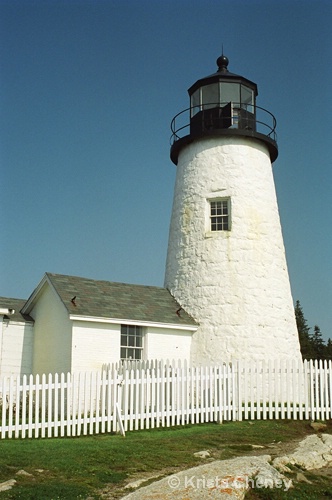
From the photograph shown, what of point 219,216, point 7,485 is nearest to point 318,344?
point 219,216

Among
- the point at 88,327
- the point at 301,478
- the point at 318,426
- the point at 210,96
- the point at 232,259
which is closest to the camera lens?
the point at 301,478

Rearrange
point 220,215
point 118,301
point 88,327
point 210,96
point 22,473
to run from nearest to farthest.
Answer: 1. point 22,473
2. point 88,327
3. point 118,301
4. point 220,215
5. point 210,96

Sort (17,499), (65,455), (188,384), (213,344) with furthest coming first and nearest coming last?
(213,344), (188,384), (65,455), (17,499)

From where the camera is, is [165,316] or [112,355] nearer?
[112,355]

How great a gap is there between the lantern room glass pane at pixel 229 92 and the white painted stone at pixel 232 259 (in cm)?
164

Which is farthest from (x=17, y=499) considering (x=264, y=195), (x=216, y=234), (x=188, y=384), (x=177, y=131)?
(x=177, y=131)

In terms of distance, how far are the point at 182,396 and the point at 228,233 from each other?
6.69m

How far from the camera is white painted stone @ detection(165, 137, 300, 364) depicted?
64.4 ft

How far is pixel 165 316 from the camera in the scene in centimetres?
1962

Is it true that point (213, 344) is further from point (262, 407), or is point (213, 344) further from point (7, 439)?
point (7, 439)

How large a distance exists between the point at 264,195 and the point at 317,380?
708 centimetres

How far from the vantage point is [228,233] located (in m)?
20.4

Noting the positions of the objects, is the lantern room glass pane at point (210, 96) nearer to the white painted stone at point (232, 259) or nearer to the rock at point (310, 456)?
the white painted stone at point (232, 259)

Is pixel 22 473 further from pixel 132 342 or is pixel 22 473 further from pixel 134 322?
pixel 132 342
